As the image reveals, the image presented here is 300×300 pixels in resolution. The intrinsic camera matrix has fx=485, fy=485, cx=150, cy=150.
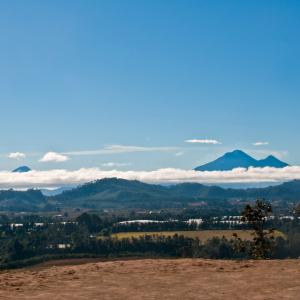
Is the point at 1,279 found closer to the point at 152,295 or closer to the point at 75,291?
the point at 75,291

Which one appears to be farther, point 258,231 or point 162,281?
point 258,231

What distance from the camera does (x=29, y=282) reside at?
3953cm

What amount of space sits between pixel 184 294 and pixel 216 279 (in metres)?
6.85

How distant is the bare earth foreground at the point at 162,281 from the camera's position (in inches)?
1332

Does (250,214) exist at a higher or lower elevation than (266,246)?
higher

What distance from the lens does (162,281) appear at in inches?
1544

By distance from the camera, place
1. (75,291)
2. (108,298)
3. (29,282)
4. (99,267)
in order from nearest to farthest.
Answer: (108,298) → (75,291) → (29,282) → (99,267)

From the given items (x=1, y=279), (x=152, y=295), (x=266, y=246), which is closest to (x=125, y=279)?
(x=152, y=295)

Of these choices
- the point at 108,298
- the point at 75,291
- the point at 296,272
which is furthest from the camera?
the point at 296,272

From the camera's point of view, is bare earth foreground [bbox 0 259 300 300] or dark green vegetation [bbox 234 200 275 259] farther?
dark green vegetation [bbox 234 200 275 259]

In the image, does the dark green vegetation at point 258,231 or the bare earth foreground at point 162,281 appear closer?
the bare earth foreground at point 162,281

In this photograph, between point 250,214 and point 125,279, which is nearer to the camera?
point 125,279

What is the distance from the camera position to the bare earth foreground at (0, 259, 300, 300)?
111 ft

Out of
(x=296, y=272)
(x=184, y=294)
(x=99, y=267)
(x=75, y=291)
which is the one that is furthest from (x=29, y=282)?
(x=296, y=272)
